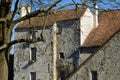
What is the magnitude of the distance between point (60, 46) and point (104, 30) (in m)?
4.95

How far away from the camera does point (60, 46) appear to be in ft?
138

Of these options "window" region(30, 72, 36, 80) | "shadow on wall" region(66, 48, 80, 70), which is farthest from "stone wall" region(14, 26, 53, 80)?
"shadow on wall" region(66, 48, 80, 70)

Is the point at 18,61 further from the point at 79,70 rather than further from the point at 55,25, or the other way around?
the point at 79,70

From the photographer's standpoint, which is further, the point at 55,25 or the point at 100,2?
the point at 55,25

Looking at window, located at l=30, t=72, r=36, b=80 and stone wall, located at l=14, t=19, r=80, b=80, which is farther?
window, located at l=30, t=72, r=36, b=80

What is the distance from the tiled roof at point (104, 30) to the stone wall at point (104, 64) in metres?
8.79

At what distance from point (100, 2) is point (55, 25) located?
94.0ft

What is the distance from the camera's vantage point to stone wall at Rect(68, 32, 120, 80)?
97.6 ft

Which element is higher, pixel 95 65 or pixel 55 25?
pixel 55 25

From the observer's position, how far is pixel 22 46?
4519cm

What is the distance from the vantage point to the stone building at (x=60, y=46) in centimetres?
4044

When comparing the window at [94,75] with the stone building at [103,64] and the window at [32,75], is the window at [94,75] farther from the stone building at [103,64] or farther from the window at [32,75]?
the window at [32,75]

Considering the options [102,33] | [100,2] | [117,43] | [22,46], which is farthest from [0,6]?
[22,46]

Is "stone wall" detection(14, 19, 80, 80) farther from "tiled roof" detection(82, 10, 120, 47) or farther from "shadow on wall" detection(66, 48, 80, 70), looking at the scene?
"tiled roof" detection(82, 10, 120, 47)
